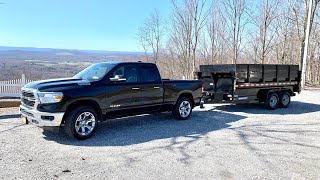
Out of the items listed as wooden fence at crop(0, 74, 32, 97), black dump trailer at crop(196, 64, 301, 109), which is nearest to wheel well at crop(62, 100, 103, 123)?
black dump trailer at crop(196, 64, 301, 109)

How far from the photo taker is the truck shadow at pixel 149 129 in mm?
6398

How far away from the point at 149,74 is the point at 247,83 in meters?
4.74

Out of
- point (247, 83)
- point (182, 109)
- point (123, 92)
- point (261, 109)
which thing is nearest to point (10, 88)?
point (123, 92)

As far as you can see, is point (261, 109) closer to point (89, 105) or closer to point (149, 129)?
point (149, 129)

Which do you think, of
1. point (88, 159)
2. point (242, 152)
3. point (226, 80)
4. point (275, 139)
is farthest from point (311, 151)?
point (226, 80)

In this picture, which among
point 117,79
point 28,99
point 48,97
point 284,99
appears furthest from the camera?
point 284,99

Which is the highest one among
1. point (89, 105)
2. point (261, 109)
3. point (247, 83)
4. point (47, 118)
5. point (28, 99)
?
point (247, 83)

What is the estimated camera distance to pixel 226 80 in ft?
35.9

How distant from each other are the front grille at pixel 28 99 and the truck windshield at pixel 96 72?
1475 millimetres

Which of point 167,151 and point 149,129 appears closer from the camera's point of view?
point 167,151

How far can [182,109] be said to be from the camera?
29.5 ft

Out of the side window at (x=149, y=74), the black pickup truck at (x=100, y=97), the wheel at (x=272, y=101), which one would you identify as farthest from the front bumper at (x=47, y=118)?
the wheel at (x=272, y=101)

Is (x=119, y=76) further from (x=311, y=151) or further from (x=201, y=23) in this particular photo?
(x=201, y=23)

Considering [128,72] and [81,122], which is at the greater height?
[128,72]
